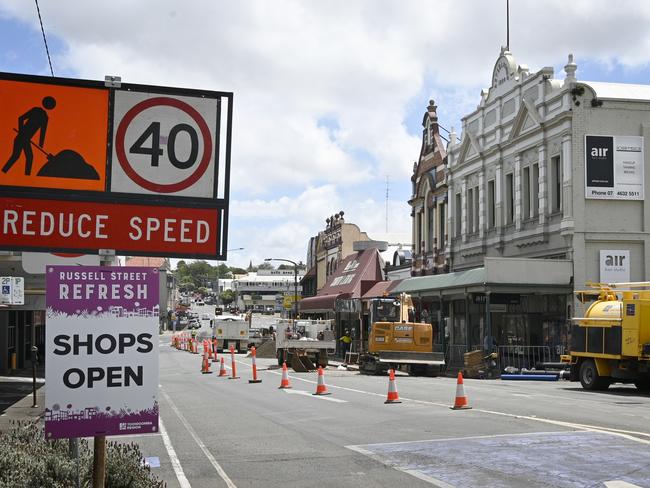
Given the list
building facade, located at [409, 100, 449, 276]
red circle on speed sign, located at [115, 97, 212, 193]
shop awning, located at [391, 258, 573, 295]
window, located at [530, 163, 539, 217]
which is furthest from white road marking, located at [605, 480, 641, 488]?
building facade, located at [409, 100, 449, 276]

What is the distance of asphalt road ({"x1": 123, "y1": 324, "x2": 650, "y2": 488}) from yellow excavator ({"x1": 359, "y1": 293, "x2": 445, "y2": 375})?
9.61 metres

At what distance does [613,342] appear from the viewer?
23.2m

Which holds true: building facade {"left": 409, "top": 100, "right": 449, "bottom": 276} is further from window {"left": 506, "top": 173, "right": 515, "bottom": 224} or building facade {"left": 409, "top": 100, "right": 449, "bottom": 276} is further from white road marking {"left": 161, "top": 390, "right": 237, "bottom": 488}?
white road marking {"left": 161, "top": 390, "right": 237, "bottom": 488}

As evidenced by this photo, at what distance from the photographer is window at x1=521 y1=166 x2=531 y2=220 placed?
37219 millimetres

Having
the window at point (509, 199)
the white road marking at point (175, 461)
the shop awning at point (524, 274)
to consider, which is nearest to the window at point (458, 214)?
the window at point (509, 199)

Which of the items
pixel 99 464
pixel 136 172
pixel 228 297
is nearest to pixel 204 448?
pixel 99 464

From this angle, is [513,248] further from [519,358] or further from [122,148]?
[122,148]

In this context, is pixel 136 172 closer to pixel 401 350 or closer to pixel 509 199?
pixel 401 350

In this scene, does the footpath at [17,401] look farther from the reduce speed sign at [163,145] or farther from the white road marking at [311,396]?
the reduce speed sign at [163,145]

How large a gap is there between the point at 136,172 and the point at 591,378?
21403mm

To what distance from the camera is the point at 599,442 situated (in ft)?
38.2

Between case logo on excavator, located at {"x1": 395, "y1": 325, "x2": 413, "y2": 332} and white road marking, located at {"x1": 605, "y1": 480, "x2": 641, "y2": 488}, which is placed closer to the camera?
white road marking, located at {"x1": 605, "y1": 480, "x2": 641, "y2": 488}

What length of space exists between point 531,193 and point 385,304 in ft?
28.1

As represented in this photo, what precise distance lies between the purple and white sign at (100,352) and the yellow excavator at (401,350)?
84.1 ft
